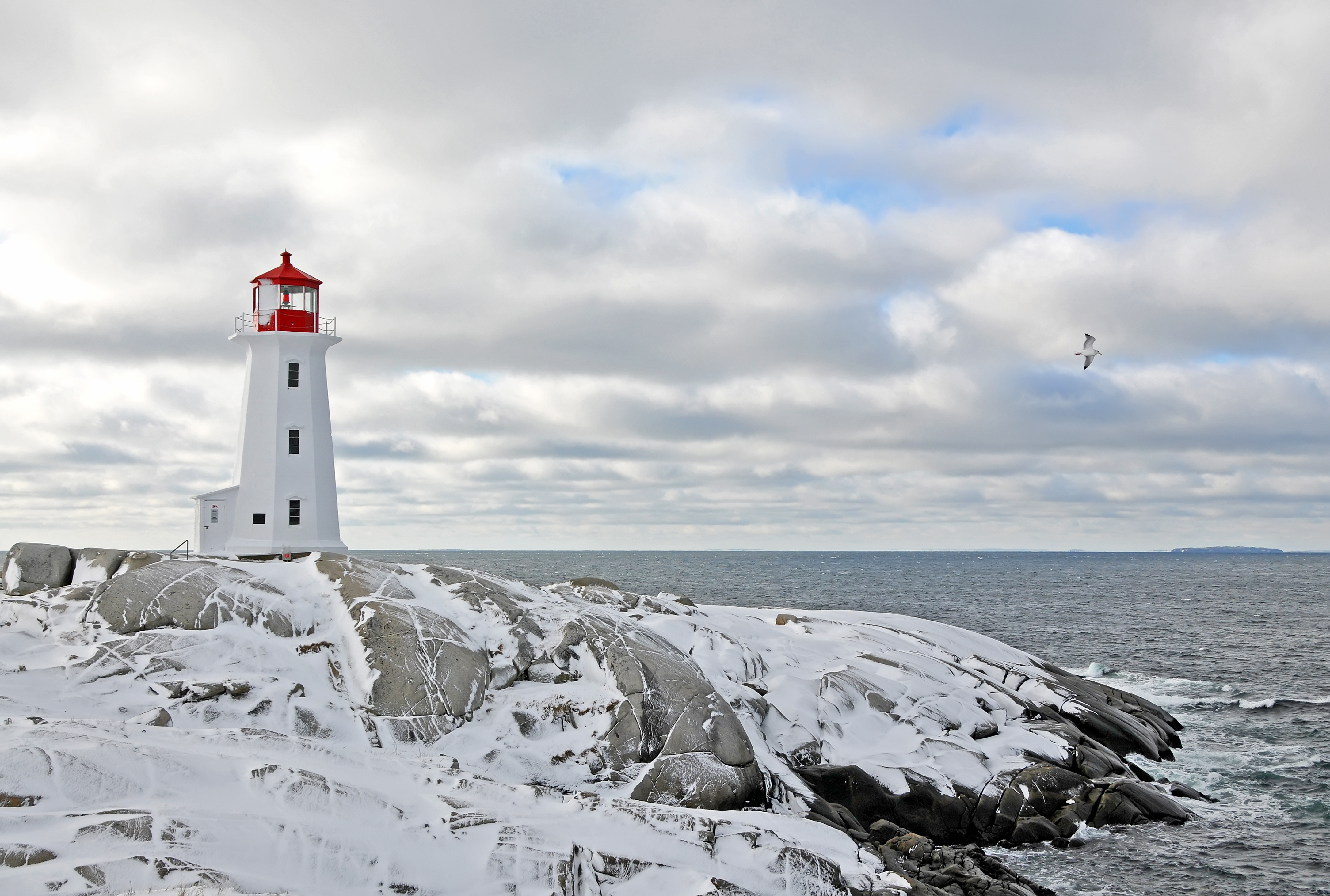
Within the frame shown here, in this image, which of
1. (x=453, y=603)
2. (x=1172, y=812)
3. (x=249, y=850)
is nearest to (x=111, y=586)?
(x=453, y=603)

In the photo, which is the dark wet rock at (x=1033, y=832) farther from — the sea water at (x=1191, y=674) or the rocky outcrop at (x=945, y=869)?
the rocky outcrop at (x=945, y=869)

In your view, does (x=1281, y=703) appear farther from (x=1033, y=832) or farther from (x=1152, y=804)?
(x=1033, y=832)

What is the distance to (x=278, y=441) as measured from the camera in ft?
91.5

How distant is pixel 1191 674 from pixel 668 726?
32.6m

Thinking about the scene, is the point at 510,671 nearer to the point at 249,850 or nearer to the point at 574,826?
the point at 574,826

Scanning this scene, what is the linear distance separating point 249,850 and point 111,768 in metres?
2.62

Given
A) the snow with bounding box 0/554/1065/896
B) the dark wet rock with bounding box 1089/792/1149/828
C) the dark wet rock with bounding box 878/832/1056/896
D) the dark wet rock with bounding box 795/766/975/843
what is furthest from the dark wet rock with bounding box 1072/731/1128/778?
the dark wet rock with bounding box 878/832/1056/896

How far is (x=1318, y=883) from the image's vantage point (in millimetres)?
17984

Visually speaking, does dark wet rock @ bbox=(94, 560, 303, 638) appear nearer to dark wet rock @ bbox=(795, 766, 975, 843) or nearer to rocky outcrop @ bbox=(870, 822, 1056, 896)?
dark wet rock @ bbox=(795, 766, 975, 843)

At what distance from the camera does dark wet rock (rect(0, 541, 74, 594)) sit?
2127 centimetres

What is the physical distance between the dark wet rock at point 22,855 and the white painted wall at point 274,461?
57.2 feet

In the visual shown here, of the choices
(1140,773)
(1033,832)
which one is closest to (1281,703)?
(1140,773)

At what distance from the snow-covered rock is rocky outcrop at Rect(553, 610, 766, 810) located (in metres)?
0.06

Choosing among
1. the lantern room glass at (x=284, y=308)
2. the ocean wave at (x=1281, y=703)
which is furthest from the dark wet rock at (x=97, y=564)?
the ocean wave at (x=1281, y=703)
